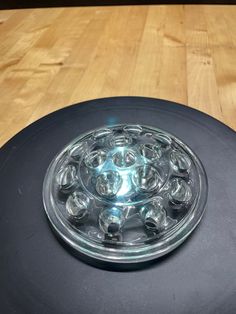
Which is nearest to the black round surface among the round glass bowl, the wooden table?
the round glass bowl

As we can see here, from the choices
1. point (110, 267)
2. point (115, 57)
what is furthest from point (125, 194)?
point (115, 57)

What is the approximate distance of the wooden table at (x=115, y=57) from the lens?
60 cm

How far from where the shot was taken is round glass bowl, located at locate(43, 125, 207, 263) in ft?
1.15

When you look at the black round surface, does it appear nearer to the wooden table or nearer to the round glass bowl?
the round glass bowl

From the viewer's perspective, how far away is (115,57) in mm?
702

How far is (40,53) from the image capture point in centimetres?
72

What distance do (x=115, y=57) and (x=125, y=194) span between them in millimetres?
399

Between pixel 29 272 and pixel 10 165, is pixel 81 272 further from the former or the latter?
pixel 10 165

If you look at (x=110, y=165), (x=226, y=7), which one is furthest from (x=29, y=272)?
(x=226, y=7)

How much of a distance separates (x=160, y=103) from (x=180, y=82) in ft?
0.43

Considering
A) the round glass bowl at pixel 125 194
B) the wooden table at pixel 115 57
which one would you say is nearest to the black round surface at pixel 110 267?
the round glass bowl at pixel 125 194

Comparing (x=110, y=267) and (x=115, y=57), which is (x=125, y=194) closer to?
(x=110, y=267)

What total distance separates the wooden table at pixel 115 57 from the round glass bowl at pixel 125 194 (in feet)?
0.50

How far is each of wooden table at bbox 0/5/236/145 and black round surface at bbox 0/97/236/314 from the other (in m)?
0.12
